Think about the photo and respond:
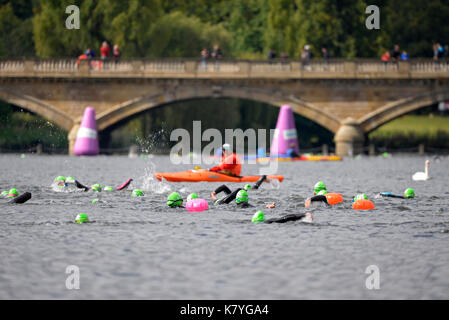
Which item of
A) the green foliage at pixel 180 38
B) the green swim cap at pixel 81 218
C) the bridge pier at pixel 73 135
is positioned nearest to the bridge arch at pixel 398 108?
the green foliage at pixel 180 38

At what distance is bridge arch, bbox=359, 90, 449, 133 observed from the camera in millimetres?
48625

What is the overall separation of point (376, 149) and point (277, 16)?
1076 centimetres

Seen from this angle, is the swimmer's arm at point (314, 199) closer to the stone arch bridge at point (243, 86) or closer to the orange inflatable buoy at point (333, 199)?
the orange inflatable buoy at point (333, 199)

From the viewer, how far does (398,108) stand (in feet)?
162

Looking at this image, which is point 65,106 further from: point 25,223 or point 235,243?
point 235,243

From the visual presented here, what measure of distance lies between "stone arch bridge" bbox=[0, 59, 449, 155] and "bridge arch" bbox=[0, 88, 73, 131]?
6cm

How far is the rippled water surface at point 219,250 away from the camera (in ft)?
35.9

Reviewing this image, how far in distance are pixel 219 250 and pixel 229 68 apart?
36217mm

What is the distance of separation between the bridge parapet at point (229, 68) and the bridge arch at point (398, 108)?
1378 mm

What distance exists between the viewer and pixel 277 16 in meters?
57.6

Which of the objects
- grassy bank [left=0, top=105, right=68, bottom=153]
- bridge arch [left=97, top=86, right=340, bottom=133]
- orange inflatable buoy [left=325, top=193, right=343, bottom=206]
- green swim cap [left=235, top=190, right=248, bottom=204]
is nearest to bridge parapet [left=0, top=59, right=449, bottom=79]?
bridge arch [left=97, top=86, right=340, bottom=133]

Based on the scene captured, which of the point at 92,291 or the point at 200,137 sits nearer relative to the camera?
the point at 92,291

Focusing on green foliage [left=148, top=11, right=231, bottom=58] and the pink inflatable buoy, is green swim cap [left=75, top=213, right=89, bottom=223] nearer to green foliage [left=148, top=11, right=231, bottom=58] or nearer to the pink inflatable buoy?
the pink inflatable buoy
